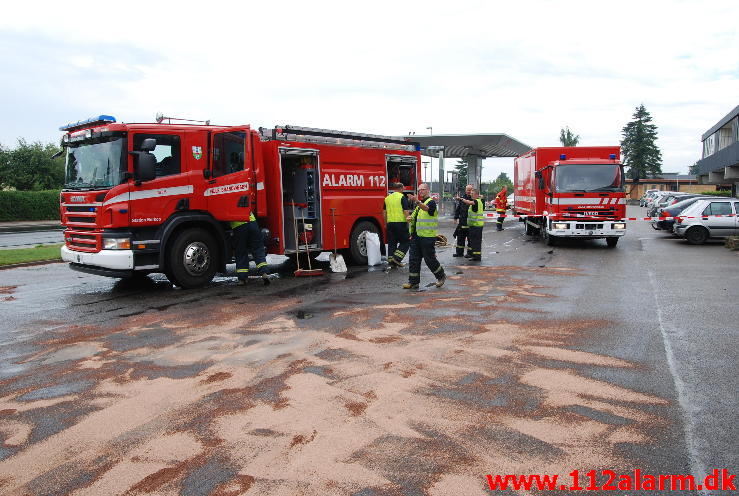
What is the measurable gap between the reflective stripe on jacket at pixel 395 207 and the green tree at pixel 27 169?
35953mm

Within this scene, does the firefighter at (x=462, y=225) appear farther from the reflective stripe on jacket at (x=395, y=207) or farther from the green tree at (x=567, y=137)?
the green tree at (x=567, y=137)

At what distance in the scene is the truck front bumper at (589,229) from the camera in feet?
54.4

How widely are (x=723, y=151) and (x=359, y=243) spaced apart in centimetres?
5228

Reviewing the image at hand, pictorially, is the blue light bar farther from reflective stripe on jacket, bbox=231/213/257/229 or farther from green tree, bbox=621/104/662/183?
green tree, bbox=621/104/662/183

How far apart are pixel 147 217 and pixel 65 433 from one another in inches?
232

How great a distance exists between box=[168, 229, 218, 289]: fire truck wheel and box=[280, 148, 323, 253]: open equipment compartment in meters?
1.93

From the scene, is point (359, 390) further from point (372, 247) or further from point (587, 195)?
point (587, 195)

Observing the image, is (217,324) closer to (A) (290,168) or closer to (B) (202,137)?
(B) (202,137)

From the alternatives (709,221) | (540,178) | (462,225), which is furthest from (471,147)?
(462,225)

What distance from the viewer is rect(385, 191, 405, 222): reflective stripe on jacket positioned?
12109 mm

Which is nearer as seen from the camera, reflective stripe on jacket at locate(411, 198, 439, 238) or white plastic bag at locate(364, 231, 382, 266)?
reflective stripe on jacket at locate(411, 198, 439, 238)

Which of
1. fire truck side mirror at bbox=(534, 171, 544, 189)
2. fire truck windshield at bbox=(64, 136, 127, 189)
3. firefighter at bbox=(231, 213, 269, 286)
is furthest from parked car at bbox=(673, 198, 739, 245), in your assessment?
fire truck windshield at bbox=(64, 136, 127, 189)

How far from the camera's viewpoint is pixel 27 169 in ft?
138

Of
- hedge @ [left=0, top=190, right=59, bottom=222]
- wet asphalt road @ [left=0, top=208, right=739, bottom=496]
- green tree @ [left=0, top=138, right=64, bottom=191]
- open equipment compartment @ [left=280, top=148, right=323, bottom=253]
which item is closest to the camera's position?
wet asphalt road @ [left=0, top=208, right=739, bottom=496]
